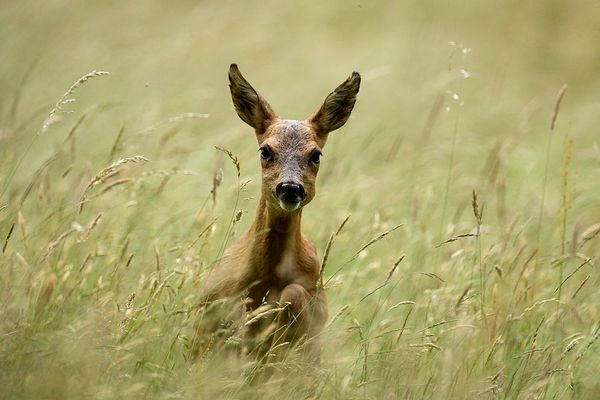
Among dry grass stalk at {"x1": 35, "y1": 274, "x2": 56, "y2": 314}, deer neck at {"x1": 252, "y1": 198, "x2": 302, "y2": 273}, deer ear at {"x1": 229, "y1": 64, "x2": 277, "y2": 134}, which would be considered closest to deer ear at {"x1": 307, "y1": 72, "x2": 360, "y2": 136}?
deer ear at {"x1": 229, "y1": 64, "x2": 277, "y2": 134}

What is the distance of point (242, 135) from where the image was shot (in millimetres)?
9289

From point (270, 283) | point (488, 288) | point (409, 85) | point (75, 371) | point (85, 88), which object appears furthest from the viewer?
point (409, 85)

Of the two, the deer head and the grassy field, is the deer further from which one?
the grassy field

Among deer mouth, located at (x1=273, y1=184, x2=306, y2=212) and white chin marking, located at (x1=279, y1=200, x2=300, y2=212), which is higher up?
deer mouth, located at (x1=273, y1=184, x2=306, y2=212)

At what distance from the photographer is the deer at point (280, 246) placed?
647 centimetres

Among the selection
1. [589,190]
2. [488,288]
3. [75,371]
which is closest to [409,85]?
[589,190]

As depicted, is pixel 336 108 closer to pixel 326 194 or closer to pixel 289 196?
pixel 289 196

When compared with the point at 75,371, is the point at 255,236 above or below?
above

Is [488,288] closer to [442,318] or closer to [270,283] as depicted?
[442,318]

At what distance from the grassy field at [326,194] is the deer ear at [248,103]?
434mm

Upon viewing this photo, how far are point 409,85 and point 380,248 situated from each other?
14.9 feet

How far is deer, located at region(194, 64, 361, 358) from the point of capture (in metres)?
6.47

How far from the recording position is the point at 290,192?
6.43 meters

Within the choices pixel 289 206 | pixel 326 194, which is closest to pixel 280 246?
pixel 289 206
